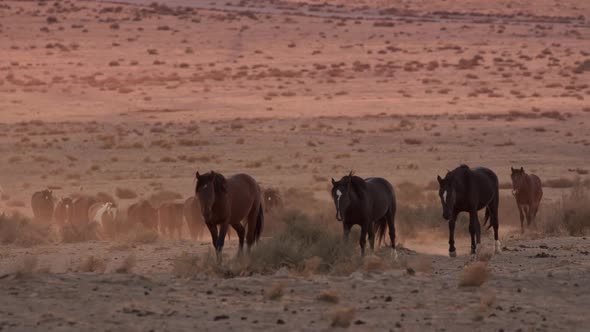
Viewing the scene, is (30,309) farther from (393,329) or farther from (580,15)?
(580,15)

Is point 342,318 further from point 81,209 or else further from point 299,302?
point 81,209

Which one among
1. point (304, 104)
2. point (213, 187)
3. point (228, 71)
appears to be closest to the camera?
point (213, 187)

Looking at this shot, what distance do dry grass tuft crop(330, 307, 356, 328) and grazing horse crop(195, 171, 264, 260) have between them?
3.86 metres

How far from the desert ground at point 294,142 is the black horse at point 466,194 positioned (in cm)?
55

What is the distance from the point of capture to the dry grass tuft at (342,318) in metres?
12.4

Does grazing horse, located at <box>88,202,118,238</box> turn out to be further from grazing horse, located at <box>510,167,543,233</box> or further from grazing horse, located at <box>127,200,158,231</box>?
grazing horse, located at <box>510,167,543,233</box>

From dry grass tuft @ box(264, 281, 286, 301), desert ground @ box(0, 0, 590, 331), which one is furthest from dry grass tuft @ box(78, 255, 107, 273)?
dry grass tuft @ box(264, 281, 286, 301)

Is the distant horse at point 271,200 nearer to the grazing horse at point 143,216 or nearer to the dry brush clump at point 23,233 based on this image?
the grazing horse at point 143,216

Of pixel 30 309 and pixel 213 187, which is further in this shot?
pixel 213 187

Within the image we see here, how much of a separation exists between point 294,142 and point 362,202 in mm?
26280

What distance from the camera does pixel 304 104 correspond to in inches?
2351

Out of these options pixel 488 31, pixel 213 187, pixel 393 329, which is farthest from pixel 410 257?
pixel 488 31

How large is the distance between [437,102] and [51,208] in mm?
36570

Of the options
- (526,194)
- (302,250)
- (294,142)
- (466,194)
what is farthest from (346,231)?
(294,142)
